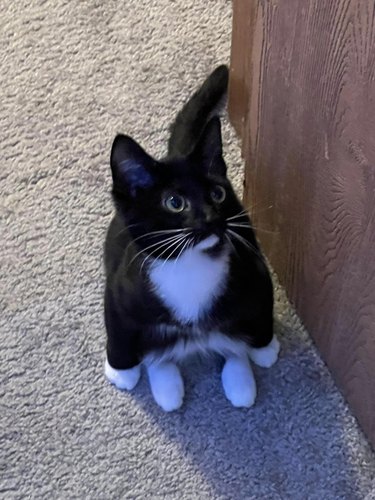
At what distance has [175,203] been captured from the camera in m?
1.03

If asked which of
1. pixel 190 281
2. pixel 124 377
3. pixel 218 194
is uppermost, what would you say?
pixel 218 194

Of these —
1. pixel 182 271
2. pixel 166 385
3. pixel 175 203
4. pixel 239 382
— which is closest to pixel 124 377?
pixel 166 385

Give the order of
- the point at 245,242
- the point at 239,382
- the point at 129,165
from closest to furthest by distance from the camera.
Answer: the point at 129,165 → the point at 245,242 → the point at 239,382

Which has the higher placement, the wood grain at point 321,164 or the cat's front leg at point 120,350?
the wood grain at point 321,164

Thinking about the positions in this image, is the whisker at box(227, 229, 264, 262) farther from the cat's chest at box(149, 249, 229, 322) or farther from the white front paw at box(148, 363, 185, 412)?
the white front paw at box(148, 363, 185, 412)

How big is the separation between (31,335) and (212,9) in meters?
0.94

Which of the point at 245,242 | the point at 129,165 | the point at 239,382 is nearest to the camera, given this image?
the point at 129,165

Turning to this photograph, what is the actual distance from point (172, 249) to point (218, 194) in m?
0.10

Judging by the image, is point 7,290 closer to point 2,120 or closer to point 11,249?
point 11,249

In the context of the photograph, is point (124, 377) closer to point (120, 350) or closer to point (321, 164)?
point (120, 350)

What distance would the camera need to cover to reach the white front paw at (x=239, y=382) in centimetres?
129

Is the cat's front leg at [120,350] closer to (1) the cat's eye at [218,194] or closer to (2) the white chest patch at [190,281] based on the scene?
(2) the white chest patch at [190,281]

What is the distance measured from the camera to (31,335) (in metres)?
1.40

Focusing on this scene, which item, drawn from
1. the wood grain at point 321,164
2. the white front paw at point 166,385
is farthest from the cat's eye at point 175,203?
the white front paw at point 166,385
